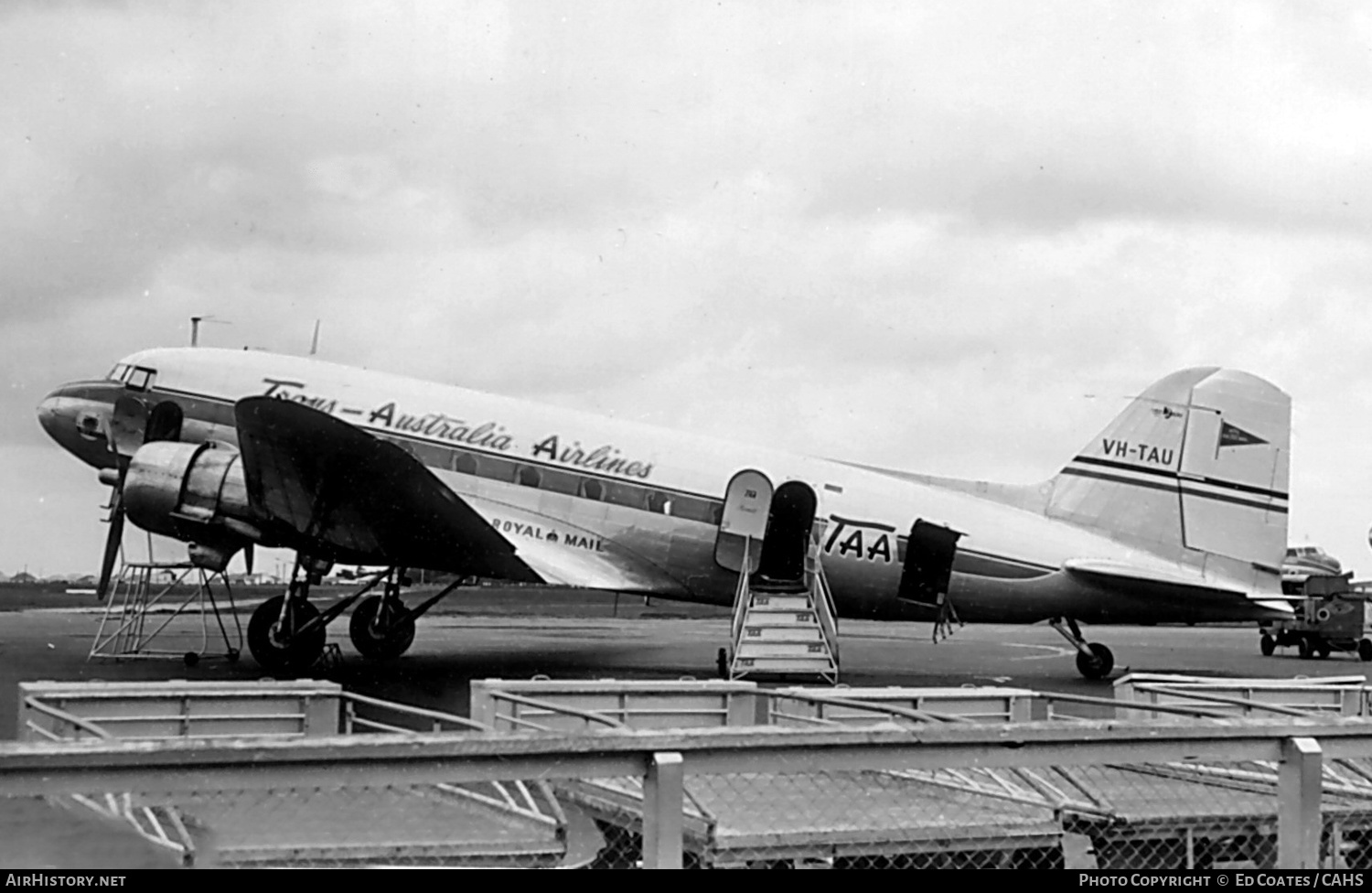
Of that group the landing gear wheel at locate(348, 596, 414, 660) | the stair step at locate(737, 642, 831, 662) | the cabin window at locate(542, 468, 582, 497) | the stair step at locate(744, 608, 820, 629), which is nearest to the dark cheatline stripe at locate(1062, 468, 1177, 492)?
the stair step at locate(744, 608, 820, 629)

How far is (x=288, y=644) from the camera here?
1648cm

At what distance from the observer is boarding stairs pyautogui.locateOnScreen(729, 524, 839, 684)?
16797 mm

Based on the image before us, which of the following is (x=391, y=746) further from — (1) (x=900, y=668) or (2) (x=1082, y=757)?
(1) (x=900, y=668)

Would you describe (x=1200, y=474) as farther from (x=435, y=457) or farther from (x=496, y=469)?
(x=435, y=457)

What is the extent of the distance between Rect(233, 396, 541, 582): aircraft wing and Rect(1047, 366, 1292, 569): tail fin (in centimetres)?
799

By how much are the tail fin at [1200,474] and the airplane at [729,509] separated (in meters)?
0.02

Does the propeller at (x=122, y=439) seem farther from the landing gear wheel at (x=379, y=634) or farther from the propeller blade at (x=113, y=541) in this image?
the landing gear wheel at (x=379, y=634)

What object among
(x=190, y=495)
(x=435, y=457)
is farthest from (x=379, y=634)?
(x=190, y=495)

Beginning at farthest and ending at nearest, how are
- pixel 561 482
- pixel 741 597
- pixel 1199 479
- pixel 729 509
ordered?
1. pixel 561 482
2. pixel 1199 479
3. pixel 729 509
4. pixel 741 597

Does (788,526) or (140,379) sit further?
(140,379)

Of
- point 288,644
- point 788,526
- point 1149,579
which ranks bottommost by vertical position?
point 288,644

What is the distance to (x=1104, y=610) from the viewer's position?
18094mm

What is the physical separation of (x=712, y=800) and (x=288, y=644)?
1217cm

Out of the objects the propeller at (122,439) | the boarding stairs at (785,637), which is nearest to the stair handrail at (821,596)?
the boarding stairs at (785,637)
